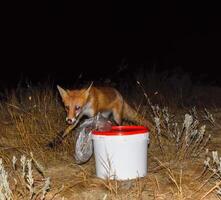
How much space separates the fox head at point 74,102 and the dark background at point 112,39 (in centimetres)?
909

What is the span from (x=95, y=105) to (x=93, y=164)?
0.89 m

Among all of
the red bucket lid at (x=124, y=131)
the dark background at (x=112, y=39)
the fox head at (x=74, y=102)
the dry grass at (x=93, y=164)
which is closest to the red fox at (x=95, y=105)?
the fox head at (x=74, y=102)

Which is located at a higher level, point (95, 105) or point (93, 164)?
point (95, 105)

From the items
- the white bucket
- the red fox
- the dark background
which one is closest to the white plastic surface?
the white bucket

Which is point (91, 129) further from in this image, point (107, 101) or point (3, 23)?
point (3, 23)

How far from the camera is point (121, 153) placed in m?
4.13

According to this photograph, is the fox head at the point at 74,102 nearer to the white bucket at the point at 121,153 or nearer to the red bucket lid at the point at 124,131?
the red bucket lid at the point at 124,131

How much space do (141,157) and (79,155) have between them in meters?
0.69

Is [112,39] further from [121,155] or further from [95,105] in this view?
[121,155]

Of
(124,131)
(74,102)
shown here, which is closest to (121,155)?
(124,131)

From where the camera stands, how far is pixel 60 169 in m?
4.70

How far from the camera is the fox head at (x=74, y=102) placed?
5172 millimetres

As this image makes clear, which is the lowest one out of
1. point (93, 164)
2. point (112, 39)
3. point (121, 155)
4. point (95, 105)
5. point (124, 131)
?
point (93, 164)

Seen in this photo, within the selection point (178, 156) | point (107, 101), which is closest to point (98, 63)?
point (107, 101)
